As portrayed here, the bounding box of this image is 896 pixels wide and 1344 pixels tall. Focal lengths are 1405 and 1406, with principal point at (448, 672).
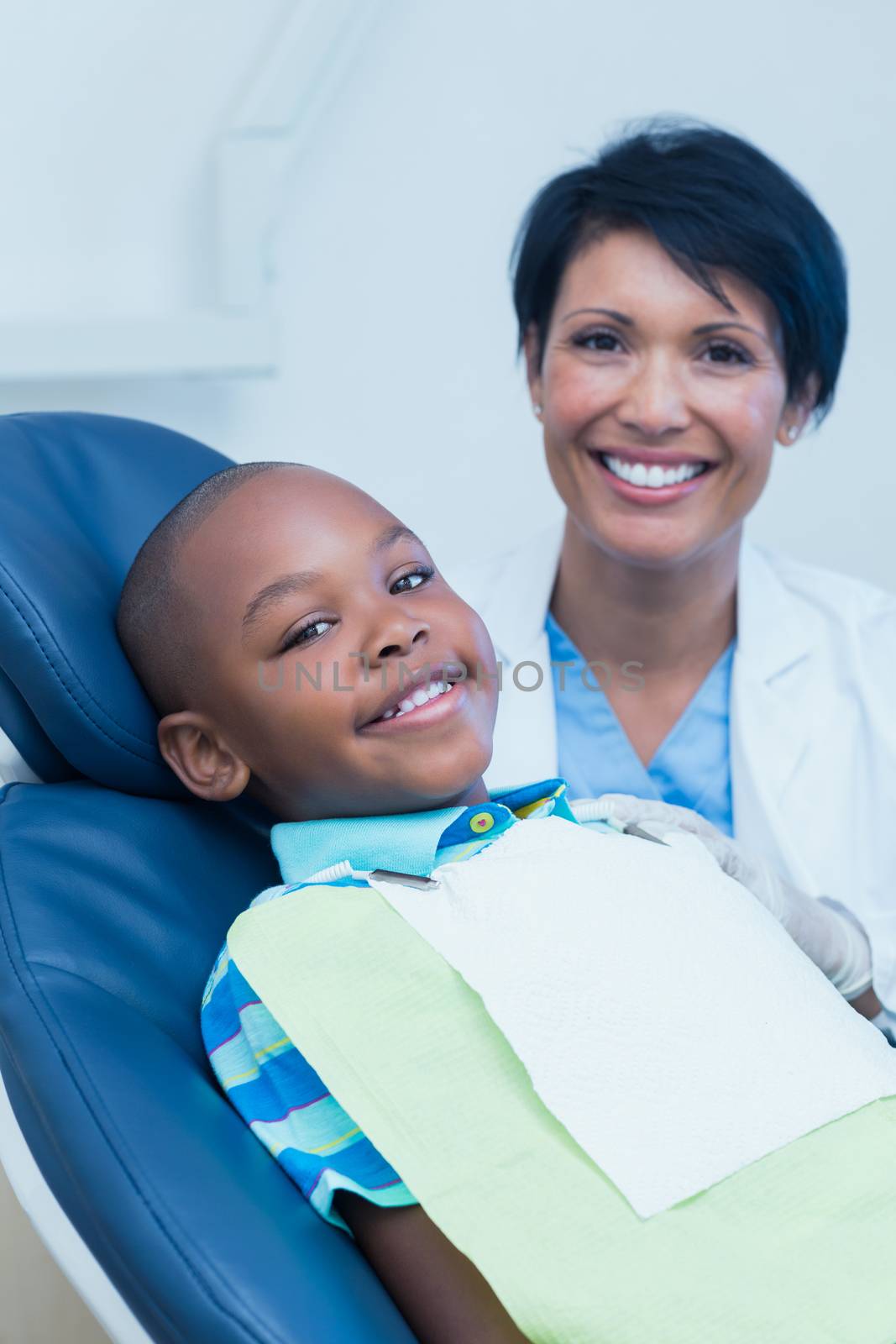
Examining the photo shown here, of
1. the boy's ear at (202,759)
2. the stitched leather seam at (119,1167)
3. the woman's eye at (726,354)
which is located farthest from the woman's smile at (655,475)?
the stitched leather seam at (119,1167)

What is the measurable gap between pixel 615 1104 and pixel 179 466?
656mm

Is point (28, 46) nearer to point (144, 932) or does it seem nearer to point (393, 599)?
point (393, 599)

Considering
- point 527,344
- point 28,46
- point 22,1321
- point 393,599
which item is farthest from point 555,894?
point 28,46

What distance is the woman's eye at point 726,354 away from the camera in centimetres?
145

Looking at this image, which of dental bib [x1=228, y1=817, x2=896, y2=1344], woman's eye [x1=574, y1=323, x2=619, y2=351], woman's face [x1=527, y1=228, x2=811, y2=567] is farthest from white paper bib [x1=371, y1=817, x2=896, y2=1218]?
woman's eye [x1=574, y1=323, x2=619, y2=351]

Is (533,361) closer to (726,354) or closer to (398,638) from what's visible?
(726,354)

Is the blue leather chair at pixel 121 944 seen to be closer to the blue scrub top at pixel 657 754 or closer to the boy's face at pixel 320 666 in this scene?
the boy's face at pixel 320 666

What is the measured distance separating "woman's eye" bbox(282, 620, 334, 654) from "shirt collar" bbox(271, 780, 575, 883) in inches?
5.1

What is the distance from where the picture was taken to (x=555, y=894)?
0.90 meters

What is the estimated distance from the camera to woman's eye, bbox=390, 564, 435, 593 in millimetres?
1047

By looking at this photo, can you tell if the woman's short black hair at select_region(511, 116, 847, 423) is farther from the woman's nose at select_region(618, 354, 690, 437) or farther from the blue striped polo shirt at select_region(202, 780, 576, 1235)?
the blue striped polo shirt at select_region(202, 780, 576, 1235)

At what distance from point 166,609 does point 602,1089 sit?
46 cm

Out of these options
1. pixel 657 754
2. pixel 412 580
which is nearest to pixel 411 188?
pixel 657 754

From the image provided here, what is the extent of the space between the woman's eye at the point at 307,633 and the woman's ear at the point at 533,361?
26.9 inches
